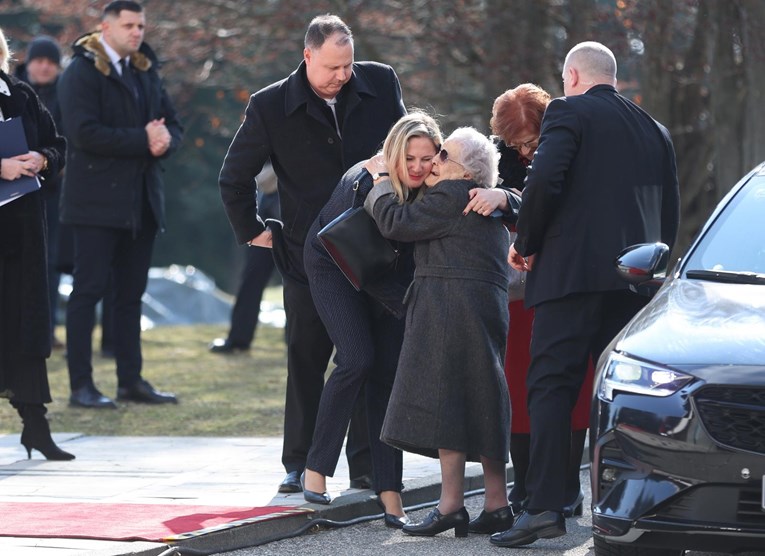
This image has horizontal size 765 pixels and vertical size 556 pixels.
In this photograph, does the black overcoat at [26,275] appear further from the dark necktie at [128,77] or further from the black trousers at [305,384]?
the dark necktie at [128,77]

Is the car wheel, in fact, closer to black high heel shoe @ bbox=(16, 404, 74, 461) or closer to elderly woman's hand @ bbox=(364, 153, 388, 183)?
elderly woman's hand @ bbox=(364, 153, 388, 183)

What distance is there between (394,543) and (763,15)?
7.24 metres

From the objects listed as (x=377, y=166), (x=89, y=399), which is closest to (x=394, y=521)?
(x=377, y=166)

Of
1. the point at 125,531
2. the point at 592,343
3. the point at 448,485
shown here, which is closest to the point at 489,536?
the point at 448,485

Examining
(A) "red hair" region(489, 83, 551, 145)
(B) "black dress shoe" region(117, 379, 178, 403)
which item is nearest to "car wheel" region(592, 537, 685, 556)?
(A) "red hair" region(489, 83, 551, 145)

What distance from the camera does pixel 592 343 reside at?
243 inches

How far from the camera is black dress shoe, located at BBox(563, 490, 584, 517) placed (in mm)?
6562

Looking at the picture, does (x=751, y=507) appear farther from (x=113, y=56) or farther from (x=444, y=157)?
(x=113, y=56)

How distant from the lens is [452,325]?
5.99 m

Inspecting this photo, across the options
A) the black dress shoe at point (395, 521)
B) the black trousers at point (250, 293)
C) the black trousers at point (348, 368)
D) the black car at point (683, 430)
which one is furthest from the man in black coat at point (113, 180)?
the black car at point (683, 430)

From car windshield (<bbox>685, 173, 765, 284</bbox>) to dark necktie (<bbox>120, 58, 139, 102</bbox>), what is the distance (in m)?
4.97

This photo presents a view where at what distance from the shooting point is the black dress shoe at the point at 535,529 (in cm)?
587

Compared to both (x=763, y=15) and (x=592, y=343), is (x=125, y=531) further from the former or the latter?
(x=763, y=15)

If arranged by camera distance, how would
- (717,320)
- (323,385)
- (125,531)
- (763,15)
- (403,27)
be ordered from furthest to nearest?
(403,27) < (763,15) < (323,385) < (125,531) < (717,320)
